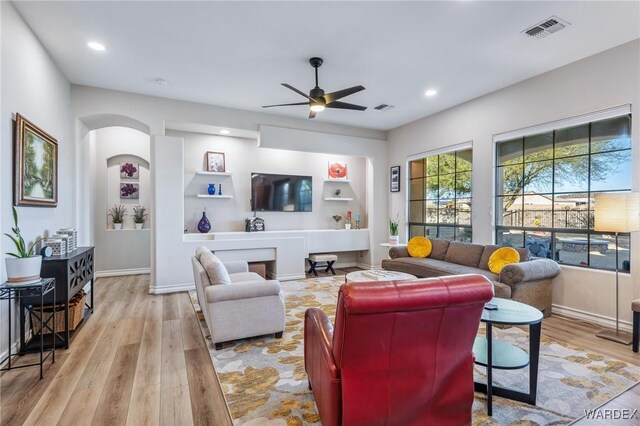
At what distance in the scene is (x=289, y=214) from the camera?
6.62 m

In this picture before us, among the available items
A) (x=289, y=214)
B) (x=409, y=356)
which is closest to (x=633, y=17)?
(x=409, y=356)

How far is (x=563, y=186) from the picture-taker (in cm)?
403

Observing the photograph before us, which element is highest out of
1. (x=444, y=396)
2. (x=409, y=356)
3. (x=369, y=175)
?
(x=369, y=175)

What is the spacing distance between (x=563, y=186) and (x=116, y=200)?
7614mm

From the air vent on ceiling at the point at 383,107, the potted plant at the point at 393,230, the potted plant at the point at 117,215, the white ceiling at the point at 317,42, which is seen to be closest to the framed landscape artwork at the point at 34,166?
the white ceiling at the point at 317,42

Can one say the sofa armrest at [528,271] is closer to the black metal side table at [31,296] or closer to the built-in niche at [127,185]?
the black metal side table at [31,296]

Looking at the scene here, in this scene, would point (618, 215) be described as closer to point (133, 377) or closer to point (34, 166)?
point (133, 377)

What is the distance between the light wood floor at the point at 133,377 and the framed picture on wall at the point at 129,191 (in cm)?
316

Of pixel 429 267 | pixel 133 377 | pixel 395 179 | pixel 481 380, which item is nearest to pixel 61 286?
pixel 133 377

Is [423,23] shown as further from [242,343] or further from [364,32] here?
[242,343]

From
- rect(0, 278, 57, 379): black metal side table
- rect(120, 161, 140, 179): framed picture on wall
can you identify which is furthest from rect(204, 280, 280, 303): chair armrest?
rect(120, 161, 140, 179): framed picture on wall

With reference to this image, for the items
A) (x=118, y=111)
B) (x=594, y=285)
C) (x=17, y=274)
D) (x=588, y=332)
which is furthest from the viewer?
(x=118, y=111)

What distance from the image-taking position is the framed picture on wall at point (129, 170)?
249 inches

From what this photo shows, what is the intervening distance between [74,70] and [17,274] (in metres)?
2.89
